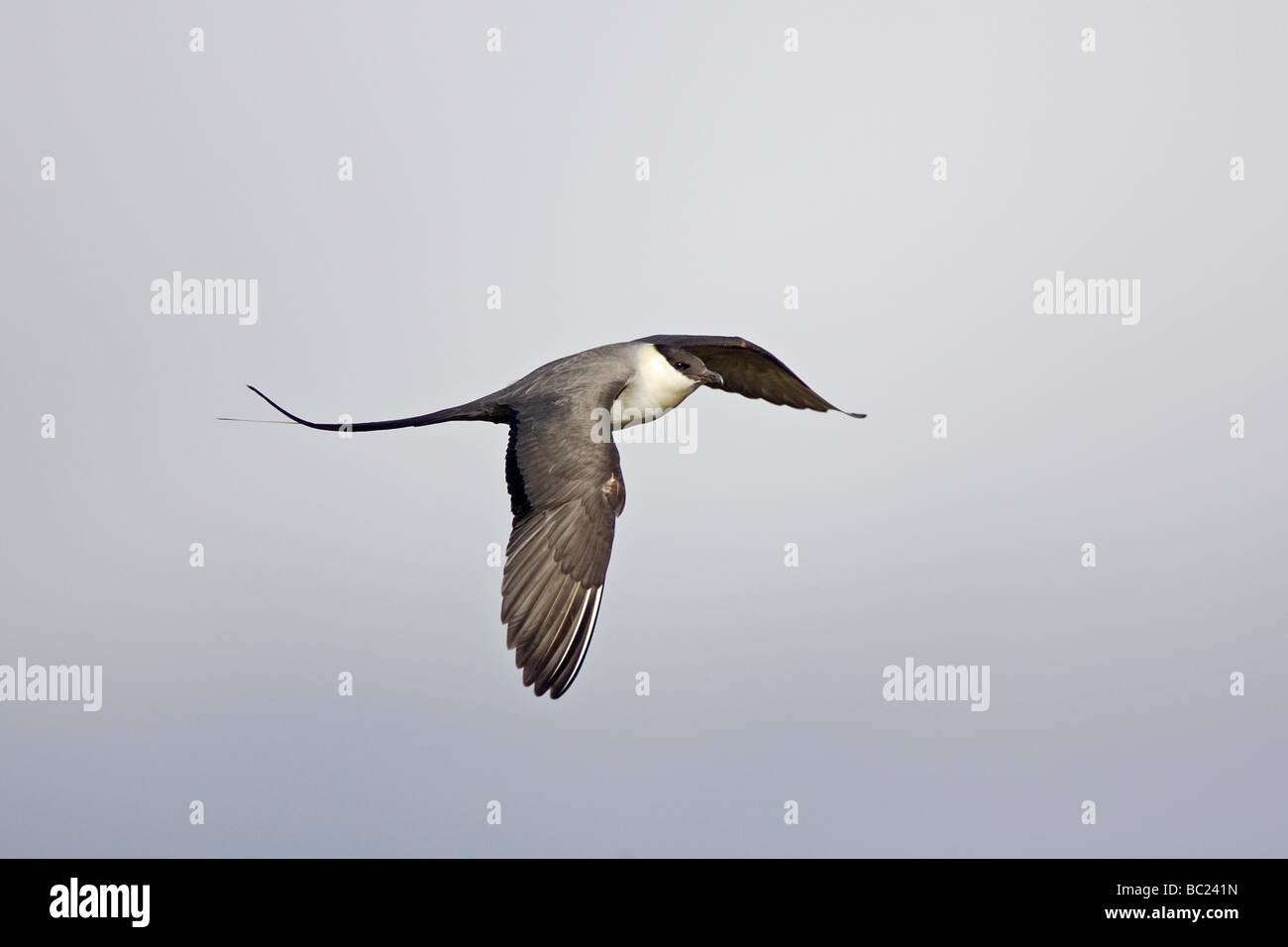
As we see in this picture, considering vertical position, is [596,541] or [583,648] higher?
[596,541]

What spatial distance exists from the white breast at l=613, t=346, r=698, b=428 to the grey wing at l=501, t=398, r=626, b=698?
1030 mm

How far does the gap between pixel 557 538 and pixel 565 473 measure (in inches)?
18.2

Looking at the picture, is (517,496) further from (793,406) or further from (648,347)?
(793,406)

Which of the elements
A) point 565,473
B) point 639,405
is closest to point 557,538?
point 565,473

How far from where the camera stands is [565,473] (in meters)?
10.0

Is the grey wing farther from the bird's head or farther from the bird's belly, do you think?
the bird's head

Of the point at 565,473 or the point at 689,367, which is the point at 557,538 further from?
the point at 689,367

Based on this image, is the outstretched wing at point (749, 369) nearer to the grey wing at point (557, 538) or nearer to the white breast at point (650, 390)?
the white breast at point (650, 390)

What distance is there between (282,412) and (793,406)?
4484 millimetres

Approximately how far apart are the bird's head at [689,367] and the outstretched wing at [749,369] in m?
0.29

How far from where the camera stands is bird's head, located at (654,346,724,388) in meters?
11.8

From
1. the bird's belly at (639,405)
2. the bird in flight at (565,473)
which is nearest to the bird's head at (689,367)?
the bird in flight at (565,473)
